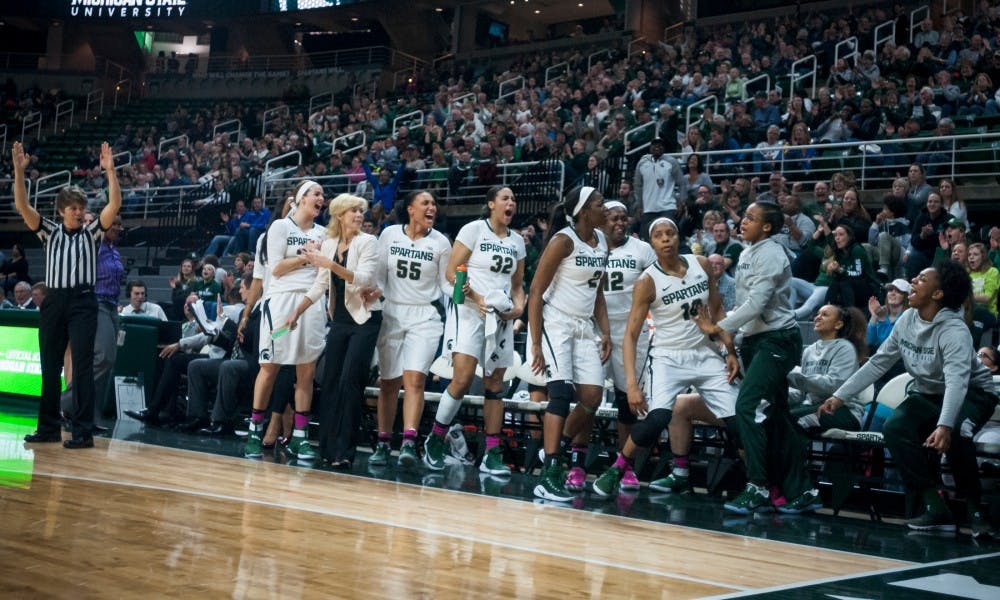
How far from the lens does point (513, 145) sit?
20.0 metres

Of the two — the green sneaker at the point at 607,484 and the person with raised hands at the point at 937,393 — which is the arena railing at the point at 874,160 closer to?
the person with raised hands at the point at 937,393

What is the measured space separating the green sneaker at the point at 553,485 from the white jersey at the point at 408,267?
199 centimetres

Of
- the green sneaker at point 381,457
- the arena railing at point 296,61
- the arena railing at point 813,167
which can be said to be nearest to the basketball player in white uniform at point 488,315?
the green sneaker at point 381,457

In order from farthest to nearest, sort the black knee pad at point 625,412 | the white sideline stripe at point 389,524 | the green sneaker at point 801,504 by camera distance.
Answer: the black knee pad at point 625,412 → the green sneaker at point 801,504 → the white sideline stripe at point 389,524

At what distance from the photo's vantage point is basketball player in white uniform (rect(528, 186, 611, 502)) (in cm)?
755

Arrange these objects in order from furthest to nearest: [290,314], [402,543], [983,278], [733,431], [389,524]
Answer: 1. [983,278]
2. [290,314]
3. [733,431]
4. [389,524]
5. [402,543]

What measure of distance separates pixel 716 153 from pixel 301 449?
7868 millimetres

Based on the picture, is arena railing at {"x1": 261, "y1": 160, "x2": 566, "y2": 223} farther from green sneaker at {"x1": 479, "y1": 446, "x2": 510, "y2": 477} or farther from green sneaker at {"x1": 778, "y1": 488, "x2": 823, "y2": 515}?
green sneaker at {"x1": 778, "y1": 488, "x2": 823, "y2": 515}

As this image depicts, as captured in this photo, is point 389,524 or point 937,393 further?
point 937,393

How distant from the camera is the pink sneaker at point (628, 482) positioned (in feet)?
26.7

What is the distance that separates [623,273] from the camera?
8336mm

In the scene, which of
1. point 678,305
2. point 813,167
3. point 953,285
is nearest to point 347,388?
point 678,305

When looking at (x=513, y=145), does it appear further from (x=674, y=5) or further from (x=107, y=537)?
(x=107, y=537)

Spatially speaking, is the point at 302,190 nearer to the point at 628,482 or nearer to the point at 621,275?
the point at 621,275
